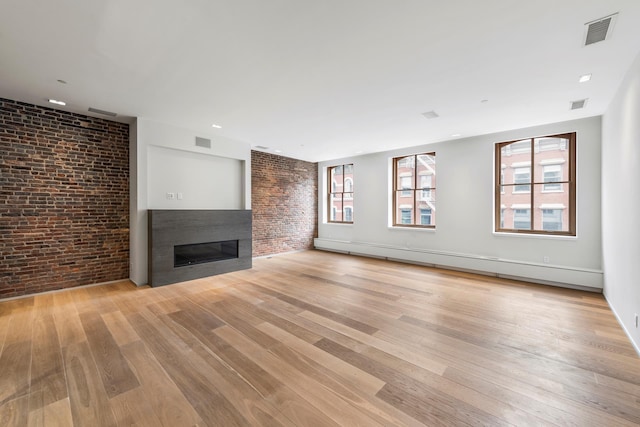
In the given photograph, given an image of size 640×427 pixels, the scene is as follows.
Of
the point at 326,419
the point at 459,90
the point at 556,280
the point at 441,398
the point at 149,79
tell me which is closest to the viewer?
the point at 326,419

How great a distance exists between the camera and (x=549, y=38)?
228cm

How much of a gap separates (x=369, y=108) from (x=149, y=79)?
2891 mm

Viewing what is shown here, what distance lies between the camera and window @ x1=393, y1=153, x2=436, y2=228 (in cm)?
645

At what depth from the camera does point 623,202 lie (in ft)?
9.67

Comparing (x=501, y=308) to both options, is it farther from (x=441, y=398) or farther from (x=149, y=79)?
(x=149, y=79)

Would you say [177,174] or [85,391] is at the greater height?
[177,174]

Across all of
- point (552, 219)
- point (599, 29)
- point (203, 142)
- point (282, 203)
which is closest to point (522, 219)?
point (552, 219)

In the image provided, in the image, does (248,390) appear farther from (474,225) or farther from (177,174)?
(474,225)

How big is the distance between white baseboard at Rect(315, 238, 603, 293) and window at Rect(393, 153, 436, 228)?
0.80 metres

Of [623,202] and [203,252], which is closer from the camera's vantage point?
[623,202]

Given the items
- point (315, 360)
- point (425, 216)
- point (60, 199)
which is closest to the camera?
point (315, 360)

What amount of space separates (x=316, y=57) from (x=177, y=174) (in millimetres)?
3738

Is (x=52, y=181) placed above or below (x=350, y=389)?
above

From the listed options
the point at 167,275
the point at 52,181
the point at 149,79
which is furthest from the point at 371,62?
the point at 52,181
